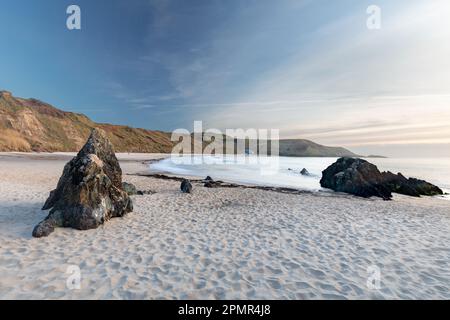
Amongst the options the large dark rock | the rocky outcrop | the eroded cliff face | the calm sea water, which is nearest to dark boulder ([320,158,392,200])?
the rocky outcrop

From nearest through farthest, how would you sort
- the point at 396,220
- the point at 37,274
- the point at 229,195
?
the point at 37,274 → the point at 396,220 → the point at 229,195

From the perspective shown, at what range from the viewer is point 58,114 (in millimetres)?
99812

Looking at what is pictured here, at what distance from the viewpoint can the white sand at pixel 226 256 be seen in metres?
5.01

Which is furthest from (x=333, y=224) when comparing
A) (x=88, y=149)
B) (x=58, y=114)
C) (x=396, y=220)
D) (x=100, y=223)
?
(x=58, y=114)

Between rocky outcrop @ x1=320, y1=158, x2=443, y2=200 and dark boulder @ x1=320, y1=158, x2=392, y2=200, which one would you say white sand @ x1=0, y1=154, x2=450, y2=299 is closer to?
dark boulder @ x1=320, y1=158, x2=392, y2=200

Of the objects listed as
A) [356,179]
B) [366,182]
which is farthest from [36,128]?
[366,182]

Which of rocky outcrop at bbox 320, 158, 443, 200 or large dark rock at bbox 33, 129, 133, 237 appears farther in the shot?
rocky outcrop at bbox 320, 158, 443, 200

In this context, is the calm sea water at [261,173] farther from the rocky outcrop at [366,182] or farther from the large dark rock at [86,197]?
the large dark rock at [86,197]

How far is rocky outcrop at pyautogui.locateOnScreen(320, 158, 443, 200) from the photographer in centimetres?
2018

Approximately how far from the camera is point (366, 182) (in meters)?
20.9

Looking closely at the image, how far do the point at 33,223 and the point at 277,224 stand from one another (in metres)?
8.98

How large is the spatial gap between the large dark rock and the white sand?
1.52 feet
